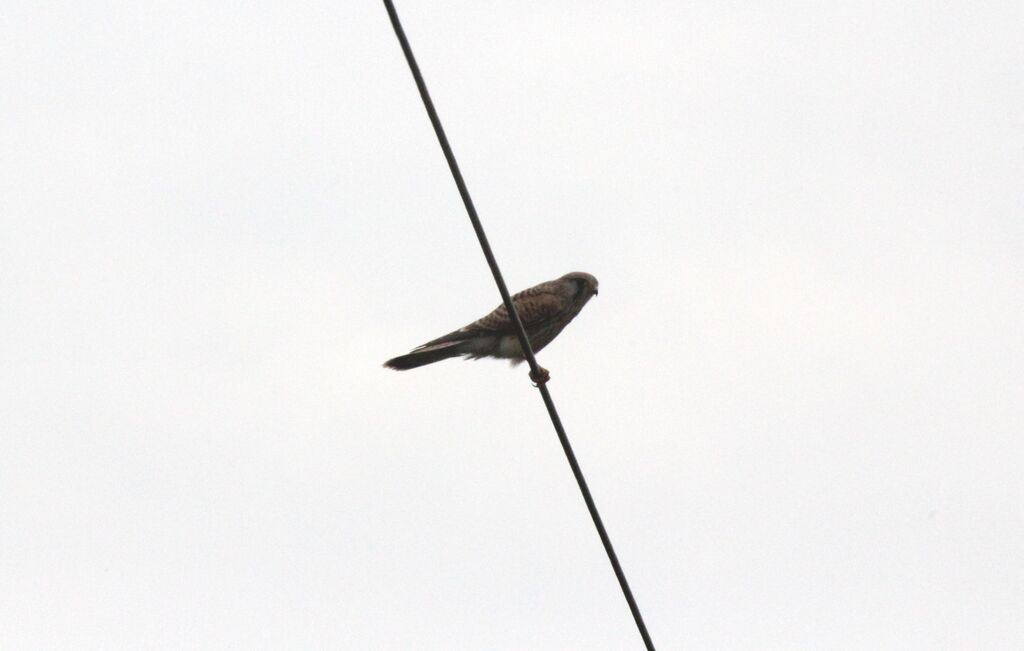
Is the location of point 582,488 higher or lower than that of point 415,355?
lower

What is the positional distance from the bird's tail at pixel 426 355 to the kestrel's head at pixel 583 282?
1.16 metres

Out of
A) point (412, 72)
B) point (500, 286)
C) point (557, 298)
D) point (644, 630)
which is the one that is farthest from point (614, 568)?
point (557, 298)

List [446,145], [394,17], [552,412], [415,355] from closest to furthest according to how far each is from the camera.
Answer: [394,17] < [446,145] < [552,412] < [415,355]

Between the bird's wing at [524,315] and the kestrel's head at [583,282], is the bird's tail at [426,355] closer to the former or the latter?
the bird's wing at [524,315]

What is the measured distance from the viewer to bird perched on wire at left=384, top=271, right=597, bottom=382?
9.19m

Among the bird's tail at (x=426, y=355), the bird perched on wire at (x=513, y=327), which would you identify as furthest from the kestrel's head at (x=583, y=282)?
the bird's tail at (x=426, y=355)

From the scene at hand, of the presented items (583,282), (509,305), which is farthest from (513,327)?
(509,305)

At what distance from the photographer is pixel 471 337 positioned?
30.7ft

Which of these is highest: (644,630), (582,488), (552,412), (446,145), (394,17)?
(394,17)

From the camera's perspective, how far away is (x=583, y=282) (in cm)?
1003

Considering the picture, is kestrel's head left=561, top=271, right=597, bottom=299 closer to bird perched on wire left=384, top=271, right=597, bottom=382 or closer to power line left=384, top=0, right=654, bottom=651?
bird perched on wire left=384, top=271, right=597, bottom=382

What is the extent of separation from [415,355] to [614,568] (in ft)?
14.2

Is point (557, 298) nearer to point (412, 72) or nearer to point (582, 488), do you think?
point (582, 488)

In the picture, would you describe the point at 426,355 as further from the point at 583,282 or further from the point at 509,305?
the point at 509,305
